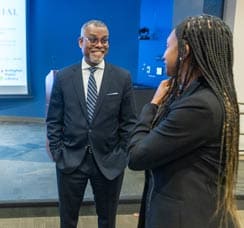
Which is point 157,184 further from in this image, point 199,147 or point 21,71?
point 21,71

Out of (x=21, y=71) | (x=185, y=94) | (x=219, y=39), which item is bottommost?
(x=21, y=71)

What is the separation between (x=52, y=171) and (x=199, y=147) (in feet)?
8.64

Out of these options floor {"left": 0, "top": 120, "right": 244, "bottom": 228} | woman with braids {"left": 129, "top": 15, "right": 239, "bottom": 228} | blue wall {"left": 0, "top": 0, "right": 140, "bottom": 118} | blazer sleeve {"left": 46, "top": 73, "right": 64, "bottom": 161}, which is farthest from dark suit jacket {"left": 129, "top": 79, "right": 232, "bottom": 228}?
blue wall {"left": 0, "top": 0, "right": 140, "bottom": 118}

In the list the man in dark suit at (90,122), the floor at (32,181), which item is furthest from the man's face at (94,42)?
the floor at (32,181)

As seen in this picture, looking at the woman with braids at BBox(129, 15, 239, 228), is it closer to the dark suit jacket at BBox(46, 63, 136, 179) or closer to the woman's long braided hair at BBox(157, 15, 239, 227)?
the woman's long braided hair at BBox(157, 15, 239, 227)

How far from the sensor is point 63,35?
537cm

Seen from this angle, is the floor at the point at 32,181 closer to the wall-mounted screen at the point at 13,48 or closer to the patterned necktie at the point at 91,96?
the wall-mounted screen at the point at 13,48

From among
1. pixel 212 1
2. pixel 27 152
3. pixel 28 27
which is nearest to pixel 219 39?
pixel 212 1

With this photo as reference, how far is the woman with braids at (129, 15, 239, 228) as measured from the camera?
991mm

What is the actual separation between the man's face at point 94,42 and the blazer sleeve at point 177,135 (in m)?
0.93

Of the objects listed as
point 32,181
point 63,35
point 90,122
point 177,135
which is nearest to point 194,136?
point 177,135

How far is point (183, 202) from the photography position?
106 centimetres

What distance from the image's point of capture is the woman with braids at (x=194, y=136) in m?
0.99

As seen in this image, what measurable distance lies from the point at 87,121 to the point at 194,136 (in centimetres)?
100
